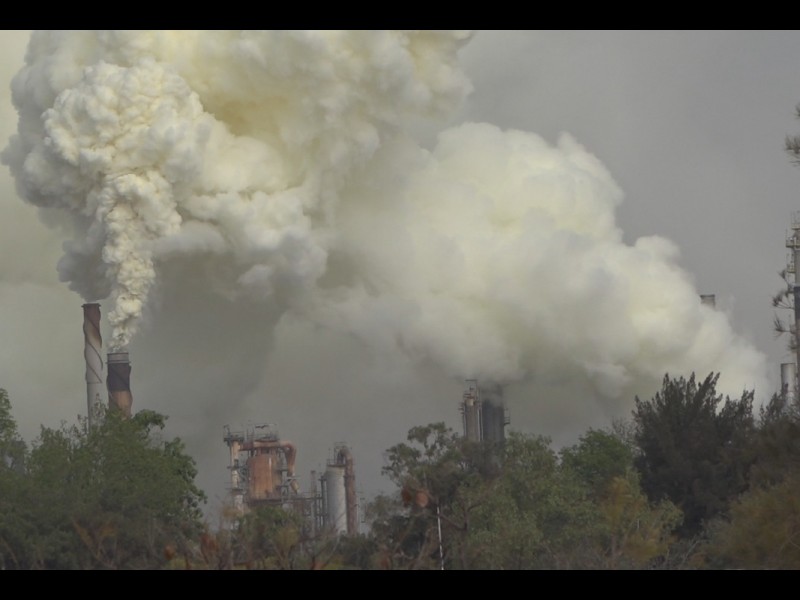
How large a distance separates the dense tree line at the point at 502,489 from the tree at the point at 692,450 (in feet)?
0.15

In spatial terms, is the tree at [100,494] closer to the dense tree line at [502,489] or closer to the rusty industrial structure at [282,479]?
the dense tree line at [502,489]

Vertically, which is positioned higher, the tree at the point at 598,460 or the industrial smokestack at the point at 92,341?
the industrial smokestack at the point at 92,341

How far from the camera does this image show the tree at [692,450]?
122 ft

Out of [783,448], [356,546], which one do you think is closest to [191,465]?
[356,546]

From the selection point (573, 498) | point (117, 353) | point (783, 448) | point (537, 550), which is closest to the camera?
point (783, 448)

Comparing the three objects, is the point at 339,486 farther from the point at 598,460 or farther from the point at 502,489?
the point at 502,489

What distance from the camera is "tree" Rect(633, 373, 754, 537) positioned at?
3716 cm

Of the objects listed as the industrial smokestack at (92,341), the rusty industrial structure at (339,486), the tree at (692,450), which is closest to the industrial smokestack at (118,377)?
the industrial smokestack at (92,341)

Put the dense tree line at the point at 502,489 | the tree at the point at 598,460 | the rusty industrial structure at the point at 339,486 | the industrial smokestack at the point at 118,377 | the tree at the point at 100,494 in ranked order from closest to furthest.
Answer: the dense tree line at the point at 502,489
the tree at the point at 100,494
the tree at the point at 598,460
the industrial smokestack at the point at 118,377
the rusty industrial structure at the point at 339,486

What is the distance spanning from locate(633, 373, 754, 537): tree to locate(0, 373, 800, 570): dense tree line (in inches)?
1.8

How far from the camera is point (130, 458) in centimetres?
3775
